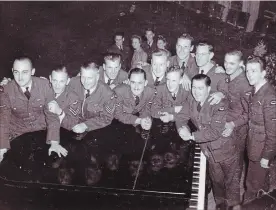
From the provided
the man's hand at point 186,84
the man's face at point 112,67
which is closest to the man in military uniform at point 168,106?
the man's hand at point 186,84

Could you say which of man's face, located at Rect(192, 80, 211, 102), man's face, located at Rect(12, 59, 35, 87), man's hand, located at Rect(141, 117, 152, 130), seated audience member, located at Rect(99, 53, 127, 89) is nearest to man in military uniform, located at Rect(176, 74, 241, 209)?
man's face, located at Rect(192, 80, 211, 102)

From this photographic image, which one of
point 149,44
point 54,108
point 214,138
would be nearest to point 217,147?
point 214,138

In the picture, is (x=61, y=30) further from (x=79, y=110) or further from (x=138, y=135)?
(x=138, y=135)

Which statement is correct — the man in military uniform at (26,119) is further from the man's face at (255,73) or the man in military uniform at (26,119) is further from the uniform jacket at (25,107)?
the man's face at (255,73)

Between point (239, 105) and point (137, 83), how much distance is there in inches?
39.5

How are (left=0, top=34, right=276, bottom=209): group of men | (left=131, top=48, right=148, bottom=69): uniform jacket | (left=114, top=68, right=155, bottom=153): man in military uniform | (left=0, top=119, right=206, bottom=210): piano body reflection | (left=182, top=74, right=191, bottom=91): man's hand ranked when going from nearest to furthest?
(left=0, top=119, right=206, bottom=210): piano body reflection
(left=0, top=34, right=276, bottom=209): group of men
(left=114, top=68, right=155, bottom=153): man in military uniform
(left=182, top=74, right=191, bottom=91): man's hand
(left=131, top=48, right=148, bottom=69): uniform jacket

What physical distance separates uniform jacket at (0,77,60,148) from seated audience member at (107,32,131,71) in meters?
2.24

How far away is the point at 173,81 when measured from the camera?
3.17 meters

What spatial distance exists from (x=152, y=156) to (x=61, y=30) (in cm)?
615

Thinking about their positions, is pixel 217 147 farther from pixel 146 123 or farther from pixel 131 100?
pixel 131 100

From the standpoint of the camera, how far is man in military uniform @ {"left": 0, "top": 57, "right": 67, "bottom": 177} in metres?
2.50

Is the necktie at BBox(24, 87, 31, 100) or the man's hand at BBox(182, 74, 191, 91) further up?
the man's hand at BBox(182, 74, 191, 91)

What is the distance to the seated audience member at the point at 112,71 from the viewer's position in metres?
3.59

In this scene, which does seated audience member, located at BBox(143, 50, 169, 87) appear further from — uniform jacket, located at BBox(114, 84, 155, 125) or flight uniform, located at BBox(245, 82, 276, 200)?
flight uniform, located at BBox(245, 82, 276, 200)
